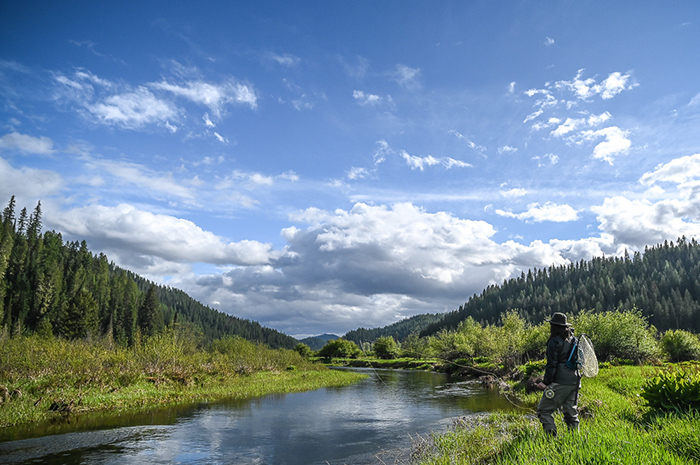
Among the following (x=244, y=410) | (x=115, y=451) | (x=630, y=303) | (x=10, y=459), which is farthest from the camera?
(x=630, y=303)

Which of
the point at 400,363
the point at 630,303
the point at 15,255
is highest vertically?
the point at 15,255

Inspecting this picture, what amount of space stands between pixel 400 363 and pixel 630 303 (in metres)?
90.5

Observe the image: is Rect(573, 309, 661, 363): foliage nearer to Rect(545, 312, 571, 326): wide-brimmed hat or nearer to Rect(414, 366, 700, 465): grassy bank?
Rect(414, 366, 700, 465): grassy bank

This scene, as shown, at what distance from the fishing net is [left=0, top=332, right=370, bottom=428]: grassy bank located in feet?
90.0

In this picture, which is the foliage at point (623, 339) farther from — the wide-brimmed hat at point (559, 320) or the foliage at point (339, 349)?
the foliage at point (339, 349)

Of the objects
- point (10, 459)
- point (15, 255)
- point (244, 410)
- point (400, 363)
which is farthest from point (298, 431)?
point (15, 255)

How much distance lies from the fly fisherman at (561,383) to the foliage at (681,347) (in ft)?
190

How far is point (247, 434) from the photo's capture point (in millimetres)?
21219

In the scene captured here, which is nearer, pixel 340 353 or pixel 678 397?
pixel 678 397

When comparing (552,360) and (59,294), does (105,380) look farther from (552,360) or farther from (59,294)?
(59,294)

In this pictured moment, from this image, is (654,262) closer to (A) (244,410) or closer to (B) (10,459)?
(A) (244,410)

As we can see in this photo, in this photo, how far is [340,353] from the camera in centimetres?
14838

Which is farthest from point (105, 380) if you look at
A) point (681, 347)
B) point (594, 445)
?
point (681, 347)

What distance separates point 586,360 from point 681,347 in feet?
192
